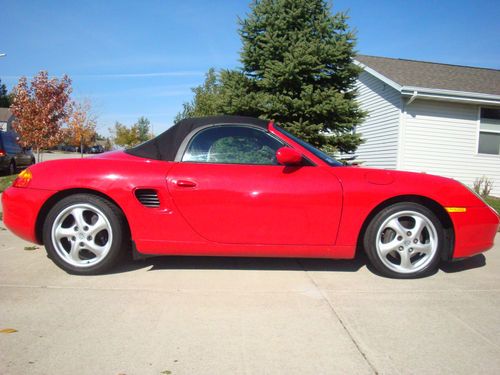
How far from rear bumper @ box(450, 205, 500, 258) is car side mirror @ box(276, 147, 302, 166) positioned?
142 cm

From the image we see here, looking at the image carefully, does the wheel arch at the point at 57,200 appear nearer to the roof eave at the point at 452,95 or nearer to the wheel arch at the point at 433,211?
the wheel arch at the point at 433,211

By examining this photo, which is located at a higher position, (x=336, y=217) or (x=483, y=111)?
(x=483, y=111)

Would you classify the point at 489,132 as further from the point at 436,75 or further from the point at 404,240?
the point at 404,240

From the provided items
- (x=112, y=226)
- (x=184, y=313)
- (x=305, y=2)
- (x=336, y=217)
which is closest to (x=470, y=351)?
(x=336, y=217)

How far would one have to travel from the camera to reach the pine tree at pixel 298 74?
794cm

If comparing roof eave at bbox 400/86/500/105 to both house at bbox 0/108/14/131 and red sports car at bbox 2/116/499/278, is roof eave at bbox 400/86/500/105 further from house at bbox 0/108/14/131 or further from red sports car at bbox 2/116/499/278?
house at bbox 0/108/14/131

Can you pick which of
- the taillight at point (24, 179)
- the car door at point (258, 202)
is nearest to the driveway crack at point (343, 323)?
the car door at point (258, 202)

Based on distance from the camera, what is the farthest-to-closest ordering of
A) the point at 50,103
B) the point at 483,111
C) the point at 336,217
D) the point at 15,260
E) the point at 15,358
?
1. the point at 50,103
2. the point at 483,111
3. the point at 15,260
4. the point at 336,217
5. the point at 15,358

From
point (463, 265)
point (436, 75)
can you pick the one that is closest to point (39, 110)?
point (436, 75)

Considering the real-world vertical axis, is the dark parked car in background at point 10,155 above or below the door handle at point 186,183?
above

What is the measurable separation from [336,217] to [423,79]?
1084 centimetres

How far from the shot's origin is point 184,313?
242 centimetres

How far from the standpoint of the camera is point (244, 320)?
2332mm

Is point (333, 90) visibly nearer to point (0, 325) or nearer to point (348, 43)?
point (348, 43)
